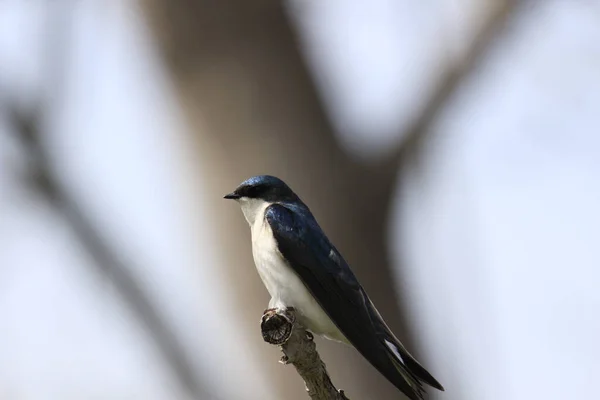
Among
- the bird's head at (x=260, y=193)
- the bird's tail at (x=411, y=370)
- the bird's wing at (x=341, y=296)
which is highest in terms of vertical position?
the bird's head at (x=260, y=193)

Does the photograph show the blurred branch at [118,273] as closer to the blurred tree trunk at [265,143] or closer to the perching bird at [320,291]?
the blurred tree trunk at [265,143]

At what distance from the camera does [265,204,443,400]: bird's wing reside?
2033mm

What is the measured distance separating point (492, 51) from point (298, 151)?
762 mm

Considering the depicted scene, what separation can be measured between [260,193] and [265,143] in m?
0.94

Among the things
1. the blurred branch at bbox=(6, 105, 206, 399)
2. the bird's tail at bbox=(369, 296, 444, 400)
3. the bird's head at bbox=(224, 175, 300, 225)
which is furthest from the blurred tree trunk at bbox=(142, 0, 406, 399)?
the bird's tail at bbox=(369, 296, 444, 400)

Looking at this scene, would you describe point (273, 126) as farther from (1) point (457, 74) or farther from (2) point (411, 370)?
(2) point (411, 370)

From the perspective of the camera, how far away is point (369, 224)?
10.9 feet

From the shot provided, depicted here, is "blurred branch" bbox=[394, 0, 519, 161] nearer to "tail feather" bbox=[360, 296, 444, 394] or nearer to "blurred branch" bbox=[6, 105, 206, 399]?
"blurred branch" bbox=[6, 105, 206, 399]

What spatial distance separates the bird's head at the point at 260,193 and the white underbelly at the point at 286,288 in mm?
161

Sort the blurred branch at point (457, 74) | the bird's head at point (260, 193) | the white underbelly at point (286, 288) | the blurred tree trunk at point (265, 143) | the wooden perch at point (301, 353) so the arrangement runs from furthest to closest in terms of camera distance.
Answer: the blurred branch at point (457, 74) → the blurred tree trunk at point (265, 143) → the bird's head at point (260, 193) → the white underbelly at point (286, 288) → the wooden perch at point (301, 353)

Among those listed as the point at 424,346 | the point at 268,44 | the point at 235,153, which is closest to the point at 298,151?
the point at 235,153

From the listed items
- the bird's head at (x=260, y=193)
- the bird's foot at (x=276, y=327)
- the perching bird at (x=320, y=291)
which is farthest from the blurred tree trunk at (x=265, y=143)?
the bird's foot at (x=276, y=327)

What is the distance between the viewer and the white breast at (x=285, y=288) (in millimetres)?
2195

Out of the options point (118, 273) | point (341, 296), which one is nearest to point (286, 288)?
point (341, 296)
